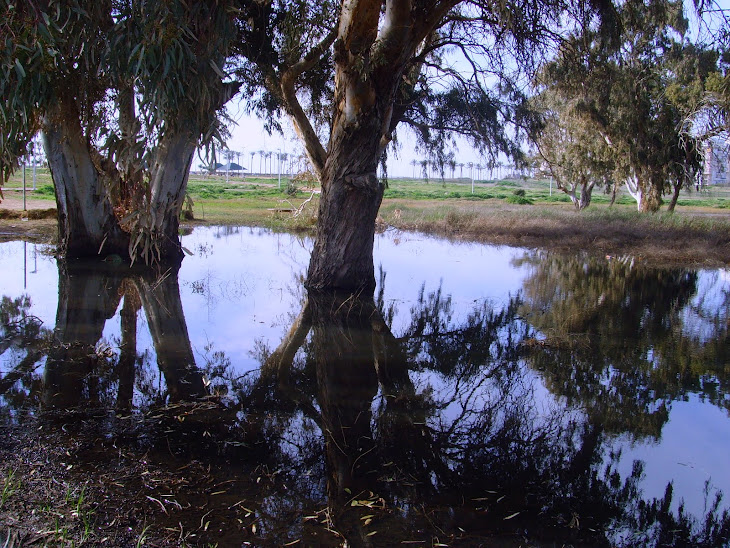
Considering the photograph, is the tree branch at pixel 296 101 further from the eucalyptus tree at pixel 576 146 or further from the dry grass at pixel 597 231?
the eucalyptus tree at pixel 576 146

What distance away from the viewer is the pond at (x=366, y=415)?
3.16 metres

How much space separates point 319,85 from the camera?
13047 millimetres

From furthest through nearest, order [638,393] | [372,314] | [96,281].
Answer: [96,281] → [372,314] → [638,393]

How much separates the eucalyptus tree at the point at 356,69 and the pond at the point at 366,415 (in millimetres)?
1174

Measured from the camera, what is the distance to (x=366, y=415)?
4.60 m

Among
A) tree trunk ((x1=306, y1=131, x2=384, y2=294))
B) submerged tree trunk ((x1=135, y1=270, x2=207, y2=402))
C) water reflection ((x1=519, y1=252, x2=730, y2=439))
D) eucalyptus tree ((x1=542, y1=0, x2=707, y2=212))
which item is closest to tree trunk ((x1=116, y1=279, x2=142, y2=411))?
submerged tree trunk ((x1=135, y1=270, x2=207, y2=402))

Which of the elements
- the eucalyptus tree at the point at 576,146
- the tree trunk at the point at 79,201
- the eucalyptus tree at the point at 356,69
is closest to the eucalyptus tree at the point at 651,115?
the eucalyptus tree at the point at 576,146

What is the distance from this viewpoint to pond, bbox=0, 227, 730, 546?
316 cm

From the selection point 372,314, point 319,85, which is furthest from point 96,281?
point 319,85

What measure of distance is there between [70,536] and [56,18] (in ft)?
13.0

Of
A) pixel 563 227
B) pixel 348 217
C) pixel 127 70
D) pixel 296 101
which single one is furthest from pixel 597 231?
pixel 127 70

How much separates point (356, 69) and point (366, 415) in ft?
16.2

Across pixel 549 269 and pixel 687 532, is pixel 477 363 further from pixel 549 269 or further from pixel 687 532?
pixel 549 269

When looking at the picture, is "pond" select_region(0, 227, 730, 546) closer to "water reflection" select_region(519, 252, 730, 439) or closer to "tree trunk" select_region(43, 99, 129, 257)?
"water reflection" select_region(519, 252, 730, 439)
